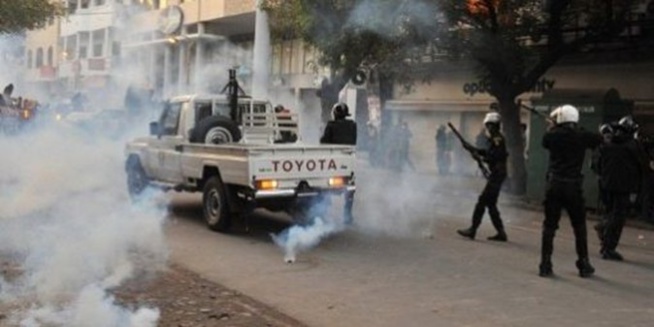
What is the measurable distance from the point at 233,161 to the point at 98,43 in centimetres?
1860

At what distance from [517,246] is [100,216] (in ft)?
17.1

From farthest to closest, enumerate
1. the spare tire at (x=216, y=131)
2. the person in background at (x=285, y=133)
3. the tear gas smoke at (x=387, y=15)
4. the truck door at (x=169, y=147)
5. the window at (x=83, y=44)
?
the window at (x=83, y=44)
the tear gas smoke at (x=387, y=15)
the person in background at (x=285, y=133)
the truck door at (x=169, y=147)
the spare tire at (x=216, y=131)

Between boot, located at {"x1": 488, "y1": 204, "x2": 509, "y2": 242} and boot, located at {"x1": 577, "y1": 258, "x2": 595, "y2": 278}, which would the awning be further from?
boot, located at {"x1": 577, "y1": 258, "x2": 595, "y2": 278}

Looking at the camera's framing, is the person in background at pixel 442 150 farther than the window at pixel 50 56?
No

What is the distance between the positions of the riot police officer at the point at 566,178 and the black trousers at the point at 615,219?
144 centimetres

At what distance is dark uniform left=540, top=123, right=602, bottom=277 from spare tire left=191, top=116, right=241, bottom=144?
4837 millimetres

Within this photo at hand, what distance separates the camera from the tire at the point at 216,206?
10727 mm

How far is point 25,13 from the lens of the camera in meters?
25.8

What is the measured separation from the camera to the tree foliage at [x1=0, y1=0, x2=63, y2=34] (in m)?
25.3

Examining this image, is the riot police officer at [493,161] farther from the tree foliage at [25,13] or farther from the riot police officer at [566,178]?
the tree foliage at [25,13]

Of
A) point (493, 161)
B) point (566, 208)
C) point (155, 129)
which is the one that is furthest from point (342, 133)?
point (566, 208)

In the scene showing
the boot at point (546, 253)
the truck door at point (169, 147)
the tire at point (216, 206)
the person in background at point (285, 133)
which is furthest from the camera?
the person in background at point (285, 133)

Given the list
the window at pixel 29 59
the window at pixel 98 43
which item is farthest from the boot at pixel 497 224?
the window at pixel 29 59

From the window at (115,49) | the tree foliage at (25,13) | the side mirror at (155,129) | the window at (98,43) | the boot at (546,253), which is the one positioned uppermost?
the tree foliage at (25,13)
